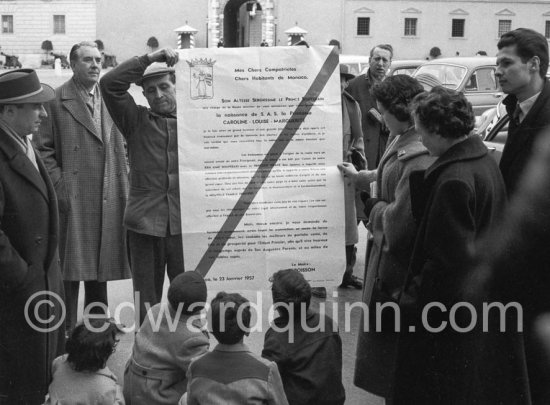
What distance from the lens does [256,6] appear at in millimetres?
59469

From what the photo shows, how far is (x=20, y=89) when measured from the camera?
4199 mm

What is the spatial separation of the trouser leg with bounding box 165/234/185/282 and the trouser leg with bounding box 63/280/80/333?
87cm

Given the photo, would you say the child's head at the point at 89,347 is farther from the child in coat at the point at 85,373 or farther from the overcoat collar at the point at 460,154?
the overcoat collar at the point at 460,154

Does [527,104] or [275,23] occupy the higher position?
[275,23]

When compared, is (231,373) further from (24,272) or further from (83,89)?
(83,89)

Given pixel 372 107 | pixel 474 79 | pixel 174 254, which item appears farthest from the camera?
pixel 474 79

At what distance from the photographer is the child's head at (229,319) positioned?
365cm

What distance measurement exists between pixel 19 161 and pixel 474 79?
557 inches

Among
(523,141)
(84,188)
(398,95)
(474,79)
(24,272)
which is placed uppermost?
(474,79)

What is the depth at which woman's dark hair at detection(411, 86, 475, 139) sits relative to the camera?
368 centimetres

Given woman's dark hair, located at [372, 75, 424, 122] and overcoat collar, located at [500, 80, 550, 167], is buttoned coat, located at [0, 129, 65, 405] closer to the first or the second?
woman's dark hair, located at [372, 75, 424, 122]

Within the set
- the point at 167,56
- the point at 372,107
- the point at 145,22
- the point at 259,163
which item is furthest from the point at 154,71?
the point at 145,22

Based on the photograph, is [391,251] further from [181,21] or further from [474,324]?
[181,21]

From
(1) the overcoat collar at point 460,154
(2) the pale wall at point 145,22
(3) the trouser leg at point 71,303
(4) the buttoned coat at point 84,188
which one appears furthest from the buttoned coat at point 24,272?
(2) the pale wall at point 145,22
